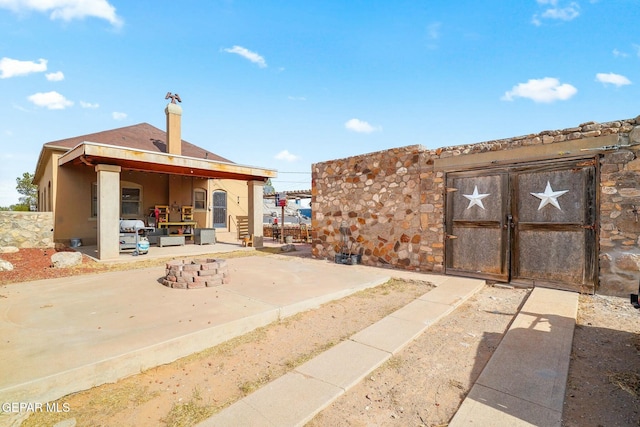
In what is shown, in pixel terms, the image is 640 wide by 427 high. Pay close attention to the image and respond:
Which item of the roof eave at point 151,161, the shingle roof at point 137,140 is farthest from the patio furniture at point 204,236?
the shingle roof at point 137,140

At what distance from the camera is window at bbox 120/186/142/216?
39.7 feet

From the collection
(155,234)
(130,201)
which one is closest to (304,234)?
(155,234)

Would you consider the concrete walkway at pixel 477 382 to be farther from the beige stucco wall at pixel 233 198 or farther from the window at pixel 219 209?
the beige stucco wall at pixel 233 198

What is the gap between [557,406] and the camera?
6.89 ft

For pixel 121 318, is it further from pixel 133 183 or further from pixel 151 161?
pixel 133 183

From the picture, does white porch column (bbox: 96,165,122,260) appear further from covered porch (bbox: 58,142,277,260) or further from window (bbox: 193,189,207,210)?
window (bbox: 193,189,207,210)

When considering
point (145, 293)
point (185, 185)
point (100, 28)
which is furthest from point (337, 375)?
point (185, 185)

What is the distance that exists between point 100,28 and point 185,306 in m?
7.46

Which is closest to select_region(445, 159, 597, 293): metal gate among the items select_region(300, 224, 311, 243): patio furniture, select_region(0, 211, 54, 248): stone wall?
select_region(300, 224, 311, 243): patio furniture

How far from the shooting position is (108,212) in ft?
26.5

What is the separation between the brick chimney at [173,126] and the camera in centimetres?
1261

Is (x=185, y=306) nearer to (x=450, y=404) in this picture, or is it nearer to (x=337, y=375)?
(x=337, y=375)

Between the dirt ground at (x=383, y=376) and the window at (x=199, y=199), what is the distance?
12.0 m

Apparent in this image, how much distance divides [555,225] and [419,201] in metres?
2.58
